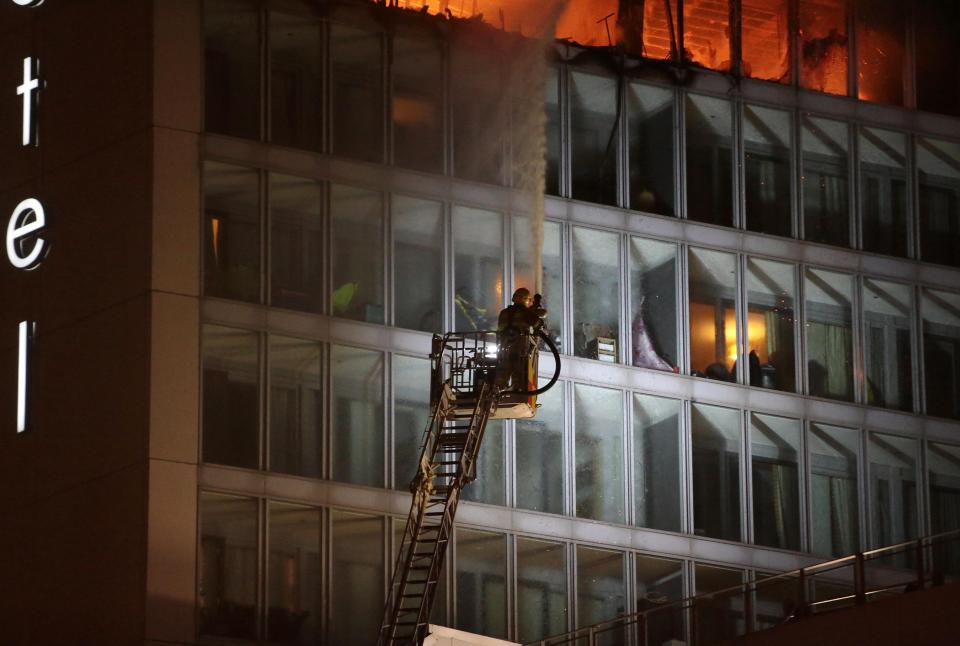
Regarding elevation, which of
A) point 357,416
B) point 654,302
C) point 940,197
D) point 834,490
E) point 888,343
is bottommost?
point 834,490

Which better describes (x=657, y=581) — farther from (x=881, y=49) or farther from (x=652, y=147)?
(x=881, y=49)

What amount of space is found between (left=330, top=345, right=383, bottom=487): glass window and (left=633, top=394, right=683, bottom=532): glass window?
674 cm

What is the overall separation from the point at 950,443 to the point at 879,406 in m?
2.15

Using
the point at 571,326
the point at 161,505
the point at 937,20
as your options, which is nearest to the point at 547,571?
the point at 571,326

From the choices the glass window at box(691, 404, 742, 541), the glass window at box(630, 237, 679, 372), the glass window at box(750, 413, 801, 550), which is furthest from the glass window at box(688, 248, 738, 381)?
the glass window at box(750, 413, 801, 550)

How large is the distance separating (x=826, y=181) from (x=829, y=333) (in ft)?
12.9

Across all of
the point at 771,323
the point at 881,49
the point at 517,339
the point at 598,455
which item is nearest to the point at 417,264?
the point at 598,455

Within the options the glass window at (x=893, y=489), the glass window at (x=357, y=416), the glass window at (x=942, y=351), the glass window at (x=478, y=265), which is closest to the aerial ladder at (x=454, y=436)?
the glass window at (x=357, y=416)

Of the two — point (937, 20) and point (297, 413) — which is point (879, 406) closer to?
point (937, 20)

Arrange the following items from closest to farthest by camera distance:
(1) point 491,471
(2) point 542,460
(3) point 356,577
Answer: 1. (3) point 356,577
2. (1) point 491,471
3. (2) point 542,460

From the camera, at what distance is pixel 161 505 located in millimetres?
48469

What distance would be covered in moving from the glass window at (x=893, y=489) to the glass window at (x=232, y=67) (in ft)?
57.6

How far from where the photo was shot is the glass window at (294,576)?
49.5m

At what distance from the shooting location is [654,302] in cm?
5581
